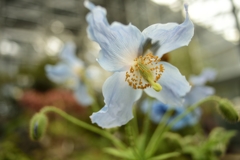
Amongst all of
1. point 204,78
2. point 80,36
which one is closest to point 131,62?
point 204,78

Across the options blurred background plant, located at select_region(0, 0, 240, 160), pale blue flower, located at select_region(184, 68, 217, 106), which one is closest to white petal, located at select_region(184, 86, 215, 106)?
pale blue flower, located at select_region(184, 68, 217, 106)

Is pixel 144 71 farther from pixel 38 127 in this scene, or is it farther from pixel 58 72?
pixel 58 72

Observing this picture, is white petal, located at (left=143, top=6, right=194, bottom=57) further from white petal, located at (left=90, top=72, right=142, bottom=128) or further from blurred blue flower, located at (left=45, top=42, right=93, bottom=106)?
blurred blue flower, located at (left=45, top=42, right=93, bottom=106)

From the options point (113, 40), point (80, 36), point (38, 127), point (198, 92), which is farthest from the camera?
point (80, 36)

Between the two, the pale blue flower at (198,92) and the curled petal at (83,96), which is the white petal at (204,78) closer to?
the pale blue flower at (198,92)

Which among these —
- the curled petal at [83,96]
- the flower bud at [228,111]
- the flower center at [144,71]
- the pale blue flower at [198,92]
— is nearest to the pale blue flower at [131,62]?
the flower center at [144,71]

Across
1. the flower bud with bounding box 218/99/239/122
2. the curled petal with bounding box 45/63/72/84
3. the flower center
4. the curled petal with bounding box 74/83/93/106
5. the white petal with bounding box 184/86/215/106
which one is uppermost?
the curled petal with bounding box 45/63/72/84
